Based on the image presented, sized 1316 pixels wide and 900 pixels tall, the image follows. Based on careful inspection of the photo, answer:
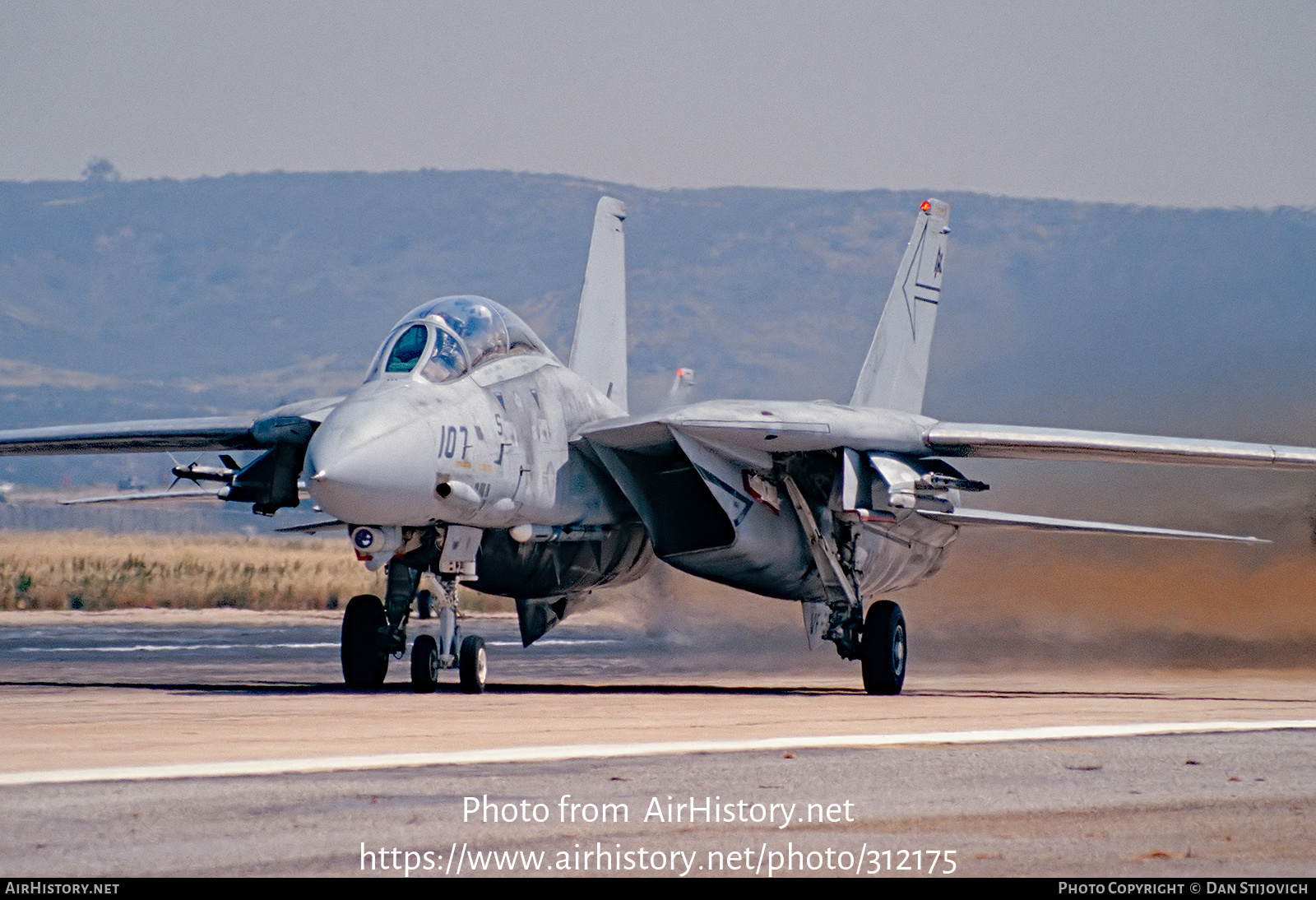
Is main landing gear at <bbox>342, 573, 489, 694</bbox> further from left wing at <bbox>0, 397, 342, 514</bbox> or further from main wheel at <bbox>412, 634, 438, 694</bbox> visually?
left wing at <bbox>0, 397, 342, 514</bbox>

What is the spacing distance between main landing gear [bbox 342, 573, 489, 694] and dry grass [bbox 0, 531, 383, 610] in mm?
12175

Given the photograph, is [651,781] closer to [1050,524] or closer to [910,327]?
[1050,524]

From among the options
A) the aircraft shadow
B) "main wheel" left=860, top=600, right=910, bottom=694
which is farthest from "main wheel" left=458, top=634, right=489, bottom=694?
"main wheel" left=860, top=600, right=910, bottom=694

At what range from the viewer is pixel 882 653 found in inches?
662

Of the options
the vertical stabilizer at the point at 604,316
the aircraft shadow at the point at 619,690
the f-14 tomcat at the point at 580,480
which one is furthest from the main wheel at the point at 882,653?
the vertical stabilizer at the point at 604,316

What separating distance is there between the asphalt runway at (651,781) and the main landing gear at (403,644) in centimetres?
29

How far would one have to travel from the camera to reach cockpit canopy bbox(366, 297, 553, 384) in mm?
14539

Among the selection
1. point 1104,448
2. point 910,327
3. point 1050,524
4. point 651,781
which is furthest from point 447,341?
point 910,327

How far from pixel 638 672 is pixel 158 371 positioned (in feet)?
609

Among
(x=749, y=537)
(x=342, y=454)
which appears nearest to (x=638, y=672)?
(x=749, y=537)

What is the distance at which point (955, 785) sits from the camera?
8.78 m

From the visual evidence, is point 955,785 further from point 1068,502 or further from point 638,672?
point 1068,502

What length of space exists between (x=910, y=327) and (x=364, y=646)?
737 cm

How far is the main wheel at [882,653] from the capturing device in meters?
16.8
